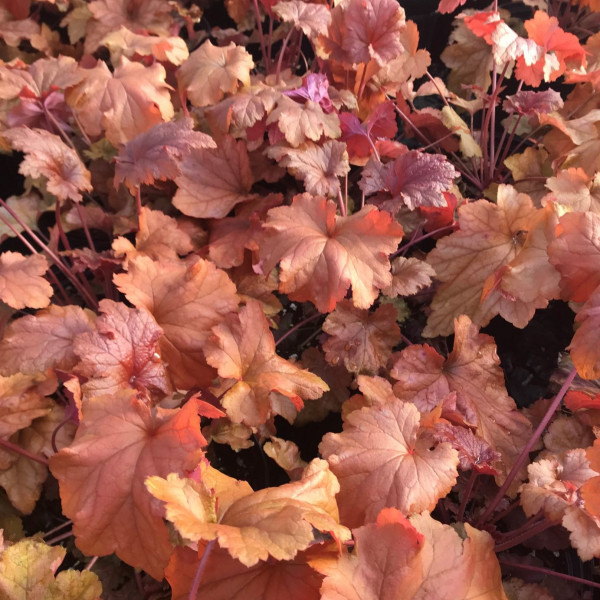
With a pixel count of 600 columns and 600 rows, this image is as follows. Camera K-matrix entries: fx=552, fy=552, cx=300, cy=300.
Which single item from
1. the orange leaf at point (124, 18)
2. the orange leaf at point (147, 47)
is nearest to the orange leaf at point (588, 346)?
the orange leaf at point (147, 47)

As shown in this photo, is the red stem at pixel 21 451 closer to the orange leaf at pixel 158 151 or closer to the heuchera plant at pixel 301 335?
the heuchera plant at pixel 301 335

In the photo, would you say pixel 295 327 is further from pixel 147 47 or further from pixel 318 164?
pixel 147 47

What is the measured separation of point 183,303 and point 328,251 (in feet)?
1.03

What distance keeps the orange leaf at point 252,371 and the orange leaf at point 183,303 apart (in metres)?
0.05

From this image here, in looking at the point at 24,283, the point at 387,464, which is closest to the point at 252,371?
the point at 387,464

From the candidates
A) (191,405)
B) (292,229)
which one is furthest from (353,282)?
(191,405)

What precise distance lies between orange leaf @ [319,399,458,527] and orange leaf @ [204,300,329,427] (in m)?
0.12

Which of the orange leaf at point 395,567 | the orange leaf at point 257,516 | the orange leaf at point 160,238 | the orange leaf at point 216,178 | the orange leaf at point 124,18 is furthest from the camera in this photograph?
the orange leaf at point 124,18

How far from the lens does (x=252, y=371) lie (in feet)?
3.52

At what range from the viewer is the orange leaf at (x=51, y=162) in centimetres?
123

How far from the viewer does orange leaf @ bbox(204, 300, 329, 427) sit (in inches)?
39.2

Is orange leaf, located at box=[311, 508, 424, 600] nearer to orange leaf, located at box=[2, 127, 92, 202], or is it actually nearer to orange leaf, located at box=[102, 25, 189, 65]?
orange leaf, located at box=[2, 127, 92, 202]

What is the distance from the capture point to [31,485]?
43.4 inches

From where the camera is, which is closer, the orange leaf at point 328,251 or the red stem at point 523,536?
the red stem at point 523,536
